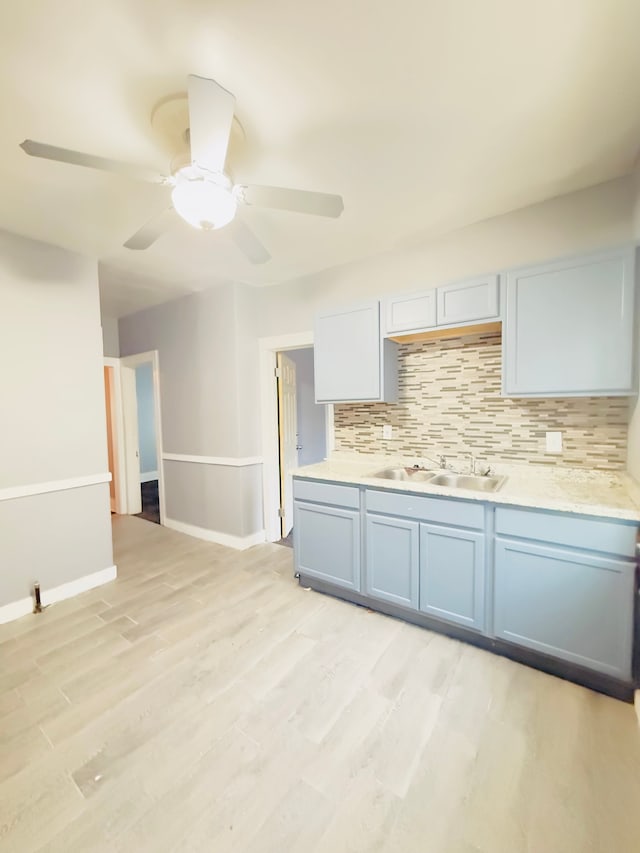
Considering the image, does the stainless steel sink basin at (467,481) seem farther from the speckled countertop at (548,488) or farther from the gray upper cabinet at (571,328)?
the gray upper cabinet at (571,328)

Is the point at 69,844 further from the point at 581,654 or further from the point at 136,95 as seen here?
the point at 136,95

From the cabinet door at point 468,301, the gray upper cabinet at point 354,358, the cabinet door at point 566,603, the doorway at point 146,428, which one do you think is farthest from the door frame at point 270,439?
the doorway at point 146,428

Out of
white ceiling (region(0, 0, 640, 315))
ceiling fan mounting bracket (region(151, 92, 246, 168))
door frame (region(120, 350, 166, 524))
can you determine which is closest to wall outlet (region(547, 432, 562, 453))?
white ceiling (region(0, 0, 640, 315))

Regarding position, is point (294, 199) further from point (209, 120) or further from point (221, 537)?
point (221, 537)

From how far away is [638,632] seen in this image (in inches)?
62.7

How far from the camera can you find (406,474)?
8.70 feet

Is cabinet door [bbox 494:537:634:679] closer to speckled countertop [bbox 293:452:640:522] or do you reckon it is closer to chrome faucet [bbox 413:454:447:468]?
speckled countertop [bbox 293:452:640:522]

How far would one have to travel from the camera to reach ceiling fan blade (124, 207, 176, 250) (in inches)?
65.2

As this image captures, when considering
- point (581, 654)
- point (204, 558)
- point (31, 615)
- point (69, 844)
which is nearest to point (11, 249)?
point (31, 615)

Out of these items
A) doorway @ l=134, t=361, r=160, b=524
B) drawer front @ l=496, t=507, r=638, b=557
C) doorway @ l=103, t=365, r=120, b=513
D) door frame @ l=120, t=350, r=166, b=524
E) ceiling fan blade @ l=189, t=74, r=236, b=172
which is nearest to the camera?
ceiling fan blade @ l=189, t=74, r=236, b=172

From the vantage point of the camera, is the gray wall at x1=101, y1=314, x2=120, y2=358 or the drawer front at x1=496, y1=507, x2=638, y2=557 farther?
the gray wall at x1=101, y1=314, x2=120, y2=358

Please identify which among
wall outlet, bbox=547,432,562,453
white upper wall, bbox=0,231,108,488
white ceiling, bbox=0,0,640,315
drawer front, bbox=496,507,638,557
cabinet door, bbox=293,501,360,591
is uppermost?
white ceiling, bbox=0,0,640,315

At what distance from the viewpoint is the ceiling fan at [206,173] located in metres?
1.18

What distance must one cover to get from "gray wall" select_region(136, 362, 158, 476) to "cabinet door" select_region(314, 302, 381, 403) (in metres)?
4.68
